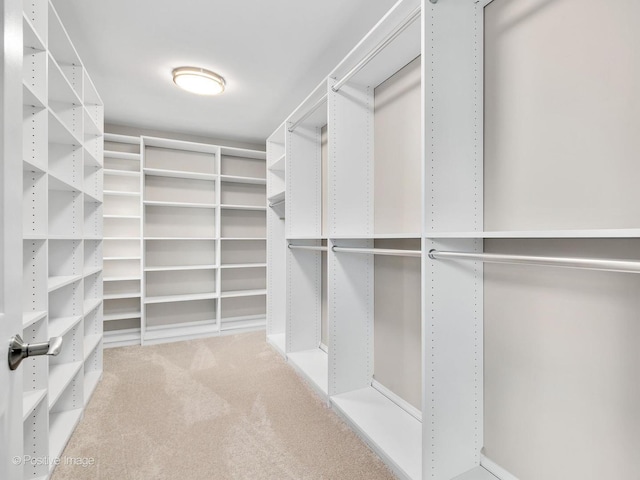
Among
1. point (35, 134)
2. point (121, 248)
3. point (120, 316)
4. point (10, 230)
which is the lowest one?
point (120, 316)

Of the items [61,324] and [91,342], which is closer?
[61,324]

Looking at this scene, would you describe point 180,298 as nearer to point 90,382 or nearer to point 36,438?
point 90,382

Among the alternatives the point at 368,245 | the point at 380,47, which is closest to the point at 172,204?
the point at 368,245

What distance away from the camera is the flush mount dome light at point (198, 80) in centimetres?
261

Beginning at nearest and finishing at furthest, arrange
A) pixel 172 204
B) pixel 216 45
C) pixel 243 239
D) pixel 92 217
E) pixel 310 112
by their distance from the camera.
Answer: pixel 216 45 → pixel 92 217 → pixel 310 112 → pixel 172 204 → pixel 243 239

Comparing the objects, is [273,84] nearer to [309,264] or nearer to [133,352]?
[309,264]

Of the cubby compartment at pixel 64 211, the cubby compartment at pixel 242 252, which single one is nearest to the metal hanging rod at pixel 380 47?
the cubby compartment at pixel 64 211

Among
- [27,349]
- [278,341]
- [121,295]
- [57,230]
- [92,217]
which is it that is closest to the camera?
[27,349]

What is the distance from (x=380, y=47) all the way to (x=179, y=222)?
3.19 meters

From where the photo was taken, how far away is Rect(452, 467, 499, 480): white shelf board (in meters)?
1.44

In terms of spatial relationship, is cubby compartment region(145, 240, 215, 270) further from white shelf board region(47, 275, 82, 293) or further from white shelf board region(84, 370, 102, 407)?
white shelf board region(47, 275, 82, 293)

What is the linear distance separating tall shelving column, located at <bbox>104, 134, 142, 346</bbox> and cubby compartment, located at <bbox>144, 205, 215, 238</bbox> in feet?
0.48

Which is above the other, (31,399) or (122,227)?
(122,227)

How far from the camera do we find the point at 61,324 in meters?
1.95
